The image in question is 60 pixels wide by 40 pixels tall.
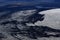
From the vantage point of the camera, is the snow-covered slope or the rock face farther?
the snow-covered slope

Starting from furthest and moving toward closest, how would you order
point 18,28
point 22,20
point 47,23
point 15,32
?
point 22,20, point 47,23, point 18,28, point 15,32

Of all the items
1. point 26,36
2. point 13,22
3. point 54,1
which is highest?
point 54,1

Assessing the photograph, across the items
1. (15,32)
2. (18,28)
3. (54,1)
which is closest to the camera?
(15,32)

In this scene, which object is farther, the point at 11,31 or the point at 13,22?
the point at 13,22

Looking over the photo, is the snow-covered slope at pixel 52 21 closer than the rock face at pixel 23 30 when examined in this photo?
No

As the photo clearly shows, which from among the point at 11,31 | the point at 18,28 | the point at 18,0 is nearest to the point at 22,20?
the point at 18,28

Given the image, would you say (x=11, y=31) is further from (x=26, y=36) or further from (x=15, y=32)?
(x=26, y=36)

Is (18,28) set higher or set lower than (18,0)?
lower

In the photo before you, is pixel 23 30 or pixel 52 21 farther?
pixel 52 21

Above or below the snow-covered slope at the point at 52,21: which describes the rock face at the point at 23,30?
below

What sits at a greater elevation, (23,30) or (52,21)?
(52,21)

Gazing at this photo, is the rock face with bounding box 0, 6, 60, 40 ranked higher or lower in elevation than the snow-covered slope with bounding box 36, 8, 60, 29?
lower
